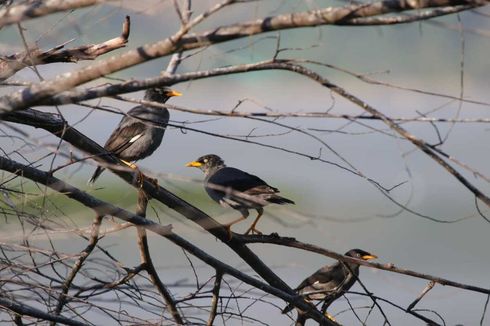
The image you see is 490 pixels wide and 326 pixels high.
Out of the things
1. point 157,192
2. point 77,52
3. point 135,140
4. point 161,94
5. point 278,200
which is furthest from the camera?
point 161,94

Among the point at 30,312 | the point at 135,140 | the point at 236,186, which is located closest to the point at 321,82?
the point at 30,312

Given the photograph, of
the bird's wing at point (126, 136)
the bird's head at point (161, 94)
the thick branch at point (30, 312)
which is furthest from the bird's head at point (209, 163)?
the thick branch at point (30, 312)

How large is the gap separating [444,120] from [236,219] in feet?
9.80

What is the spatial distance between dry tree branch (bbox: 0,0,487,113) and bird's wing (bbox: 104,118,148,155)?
13.4ft

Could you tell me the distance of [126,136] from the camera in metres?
7.06

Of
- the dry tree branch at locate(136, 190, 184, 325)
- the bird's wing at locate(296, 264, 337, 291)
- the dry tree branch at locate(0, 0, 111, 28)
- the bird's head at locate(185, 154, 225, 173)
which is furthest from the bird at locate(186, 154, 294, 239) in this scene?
the dry tree branch at locate(0, 0, 111, 28)

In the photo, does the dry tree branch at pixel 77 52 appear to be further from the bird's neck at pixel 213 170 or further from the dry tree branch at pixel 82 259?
the bird's neck at pixel 213 170

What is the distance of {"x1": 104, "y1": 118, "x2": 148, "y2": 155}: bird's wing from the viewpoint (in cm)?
704

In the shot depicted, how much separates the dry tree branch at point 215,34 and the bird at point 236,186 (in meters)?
2.21

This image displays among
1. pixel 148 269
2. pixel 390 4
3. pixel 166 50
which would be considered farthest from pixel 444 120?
pixel 148 269

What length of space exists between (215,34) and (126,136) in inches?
171

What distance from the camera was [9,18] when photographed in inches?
102

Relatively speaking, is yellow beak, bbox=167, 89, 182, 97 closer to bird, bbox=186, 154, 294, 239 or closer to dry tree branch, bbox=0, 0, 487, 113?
bird, bbox=186, 154, 294, 239

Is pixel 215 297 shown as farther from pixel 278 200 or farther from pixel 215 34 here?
pixel 215 34
